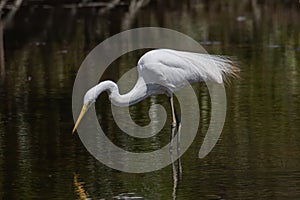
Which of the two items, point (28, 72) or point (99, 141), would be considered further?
point (28, 72)

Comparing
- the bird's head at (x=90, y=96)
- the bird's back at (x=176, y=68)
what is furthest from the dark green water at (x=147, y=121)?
the bird's back at (x=176, y=68)

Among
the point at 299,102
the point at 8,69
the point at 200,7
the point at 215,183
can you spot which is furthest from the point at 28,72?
the point at 200,7

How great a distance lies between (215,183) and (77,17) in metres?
17.0

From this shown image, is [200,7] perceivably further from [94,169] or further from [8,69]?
[94,169]

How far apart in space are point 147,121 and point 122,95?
1.36m

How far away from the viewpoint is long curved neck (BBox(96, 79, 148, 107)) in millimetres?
9819

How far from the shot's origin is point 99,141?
1065cm

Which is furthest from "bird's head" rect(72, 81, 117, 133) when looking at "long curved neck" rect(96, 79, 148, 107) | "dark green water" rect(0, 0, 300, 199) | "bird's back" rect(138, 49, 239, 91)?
"bird's back" rect(138, 49, 239, 91)

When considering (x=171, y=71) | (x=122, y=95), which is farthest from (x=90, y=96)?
(x=171, y=71)

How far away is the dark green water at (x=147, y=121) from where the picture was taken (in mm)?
8531

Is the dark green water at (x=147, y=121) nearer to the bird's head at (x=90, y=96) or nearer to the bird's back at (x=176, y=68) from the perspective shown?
the bird's head at (x=90, y=96)

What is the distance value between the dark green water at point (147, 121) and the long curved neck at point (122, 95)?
0.52 metres

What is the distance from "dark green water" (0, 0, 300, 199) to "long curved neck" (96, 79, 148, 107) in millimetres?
519

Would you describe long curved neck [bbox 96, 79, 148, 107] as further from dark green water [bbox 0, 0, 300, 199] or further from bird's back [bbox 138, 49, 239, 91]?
dark green water [bbox 0, 0, 300, 199]
